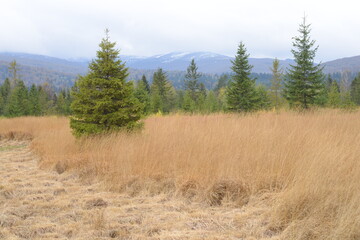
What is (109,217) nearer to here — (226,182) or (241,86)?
(226,182)

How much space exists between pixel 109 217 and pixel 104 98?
4.48 meters

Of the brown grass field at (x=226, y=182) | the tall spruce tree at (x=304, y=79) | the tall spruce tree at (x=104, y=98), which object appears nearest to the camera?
the brown grass field at (x=226, y=182)

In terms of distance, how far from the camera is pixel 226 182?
381 centimetres

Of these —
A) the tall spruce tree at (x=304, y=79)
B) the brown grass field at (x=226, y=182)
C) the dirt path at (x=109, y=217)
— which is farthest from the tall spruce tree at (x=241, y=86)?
the dirt path at (x=109, y=217)

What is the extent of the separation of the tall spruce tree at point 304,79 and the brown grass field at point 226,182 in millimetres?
9296

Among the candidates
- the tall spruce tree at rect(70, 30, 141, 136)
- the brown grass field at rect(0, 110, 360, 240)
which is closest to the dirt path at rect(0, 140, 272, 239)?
the brown grass field at rect(0, 110, 360, 240)

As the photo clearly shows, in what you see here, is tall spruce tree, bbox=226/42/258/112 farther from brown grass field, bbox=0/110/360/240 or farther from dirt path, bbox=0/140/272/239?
dirt path, bbox=0/140/272/239

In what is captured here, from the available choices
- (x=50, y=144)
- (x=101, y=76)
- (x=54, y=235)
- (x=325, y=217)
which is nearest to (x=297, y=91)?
(x=101, y=76)

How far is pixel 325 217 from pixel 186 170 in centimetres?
214

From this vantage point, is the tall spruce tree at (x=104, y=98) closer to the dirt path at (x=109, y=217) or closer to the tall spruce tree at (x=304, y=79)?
the dirt path at (x=109, y=217)

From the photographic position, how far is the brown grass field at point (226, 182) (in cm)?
274

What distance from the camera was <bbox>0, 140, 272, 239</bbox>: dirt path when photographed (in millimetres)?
2826

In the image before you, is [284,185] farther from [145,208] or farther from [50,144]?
[50,144]

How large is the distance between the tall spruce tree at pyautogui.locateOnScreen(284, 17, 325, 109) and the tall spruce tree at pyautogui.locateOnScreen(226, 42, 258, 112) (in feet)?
9.26
